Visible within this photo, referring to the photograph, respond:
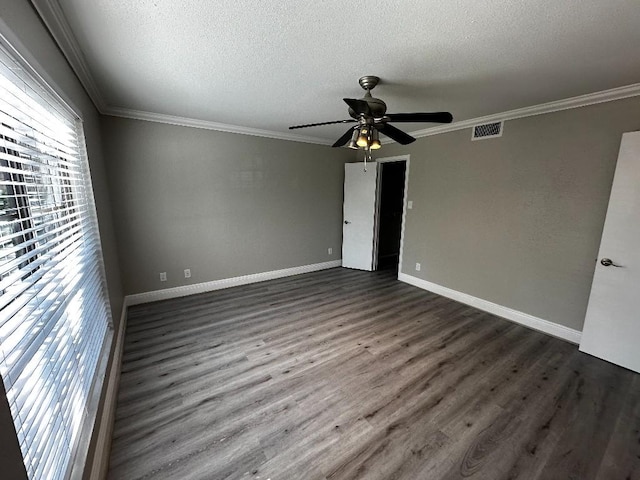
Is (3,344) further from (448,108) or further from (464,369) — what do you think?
(448,108)

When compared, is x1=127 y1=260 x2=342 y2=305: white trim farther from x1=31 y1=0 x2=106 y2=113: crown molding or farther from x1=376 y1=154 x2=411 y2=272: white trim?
x1=31 y1=0 x2=106 y2=113: crown molding

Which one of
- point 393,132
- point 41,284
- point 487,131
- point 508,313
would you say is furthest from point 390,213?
point 41,284

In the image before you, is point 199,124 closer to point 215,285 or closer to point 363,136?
point 215,285

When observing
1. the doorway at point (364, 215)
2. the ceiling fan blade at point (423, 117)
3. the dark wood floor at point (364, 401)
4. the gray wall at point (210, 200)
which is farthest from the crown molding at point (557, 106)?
the dark wood floor at point (364, 401)

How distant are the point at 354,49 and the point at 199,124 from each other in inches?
97.0

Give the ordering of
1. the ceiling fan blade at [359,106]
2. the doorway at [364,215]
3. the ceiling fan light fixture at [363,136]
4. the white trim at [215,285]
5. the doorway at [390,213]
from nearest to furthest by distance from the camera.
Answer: the ceiling fan blade at [359,106] < the ceiling fan light fixture at [363,136] < the white trim at [215,285] < the doorway at [364,215] < the doorway at [390,213]

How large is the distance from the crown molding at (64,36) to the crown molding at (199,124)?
2.57 feet

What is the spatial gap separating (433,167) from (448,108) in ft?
3.40

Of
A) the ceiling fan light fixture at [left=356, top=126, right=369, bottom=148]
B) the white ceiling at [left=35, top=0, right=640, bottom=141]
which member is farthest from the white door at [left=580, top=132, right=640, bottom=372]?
the ceiling fan light fixture at [left=356, top=126, right=369, bottom=148]

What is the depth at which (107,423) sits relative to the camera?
153cm

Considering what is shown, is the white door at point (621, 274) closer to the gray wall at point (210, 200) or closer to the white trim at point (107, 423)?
the gray wall at point (210, 200)

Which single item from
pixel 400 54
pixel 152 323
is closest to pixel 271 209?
pixel 152 323

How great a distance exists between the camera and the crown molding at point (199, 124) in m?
2.93

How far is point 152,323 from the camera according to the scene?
2861 millimetres
